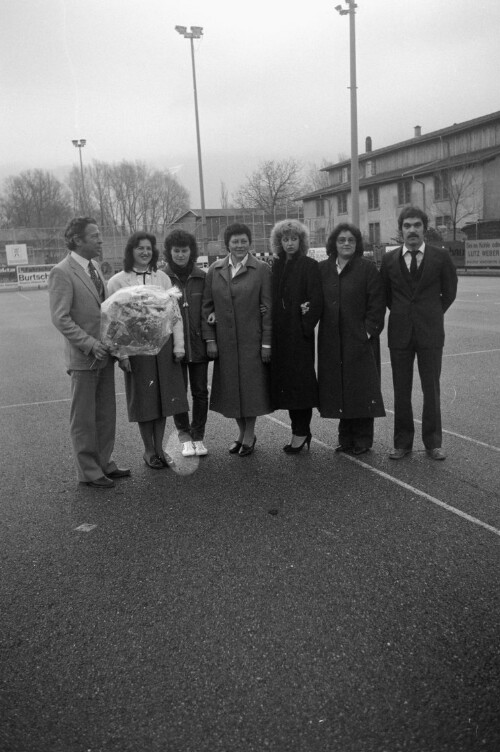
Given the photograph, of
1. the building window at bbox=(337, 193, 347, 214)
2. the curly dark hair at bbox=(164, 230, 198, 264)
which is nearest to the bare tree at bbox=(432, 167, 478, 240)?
the building window at bbox=(337, 193, 347, 214)

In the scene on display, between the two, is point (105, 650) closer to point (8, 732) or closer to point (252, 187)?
point (8, 732)

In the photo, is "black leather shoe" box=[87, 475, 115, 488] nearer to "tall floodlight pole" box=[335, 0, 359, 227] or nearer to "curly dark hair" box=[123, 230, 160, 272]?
"curly dark hair" box=[123, 230, 160, 272]

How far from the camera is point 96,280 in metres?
5.75

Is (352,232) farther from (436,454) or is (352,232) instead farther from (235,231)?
(436,454)

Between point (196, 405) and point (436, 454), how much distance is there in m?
2.15

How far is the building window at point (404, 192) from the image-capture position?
2131 inches

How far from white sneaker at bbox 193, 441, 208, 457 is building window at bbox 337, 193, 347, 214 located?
57467 millimetres

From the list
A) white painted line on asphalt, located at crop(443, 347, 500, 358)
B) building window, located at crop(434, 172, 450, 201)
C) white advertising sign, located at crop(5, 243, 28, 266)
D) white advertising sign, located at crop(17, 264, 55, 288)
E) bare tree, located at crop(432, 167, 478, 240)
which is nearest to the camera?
white painted line on asphalt, located at crop(443, 347, 500, 358)

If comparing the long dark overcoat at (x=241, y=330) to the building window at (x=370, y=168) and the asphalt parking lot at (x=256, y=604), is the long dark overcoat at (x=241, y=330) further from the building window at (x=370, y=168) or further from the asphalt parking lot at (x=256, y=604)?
the building window at (x=370, y=168)

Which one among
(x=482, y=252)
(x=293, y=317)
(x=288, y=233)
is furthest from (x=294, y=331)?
(x=482, y=252)

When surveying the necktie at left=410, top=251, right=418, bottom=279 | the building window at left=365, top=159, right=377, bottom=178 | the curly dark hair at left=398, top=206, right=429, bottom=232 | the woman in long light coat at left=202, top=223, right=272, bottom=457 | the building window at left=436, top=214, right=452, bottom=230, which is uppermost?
the building window at left=365, top=159, right=377, bottom=178

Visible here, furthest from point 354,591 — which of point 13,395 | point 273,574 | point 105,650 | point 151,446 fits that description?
point 13,395

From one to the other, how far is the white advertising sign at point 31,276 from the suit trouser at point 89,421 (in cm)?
4640

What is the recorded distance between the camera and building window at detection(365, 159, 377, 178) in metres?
65.8
